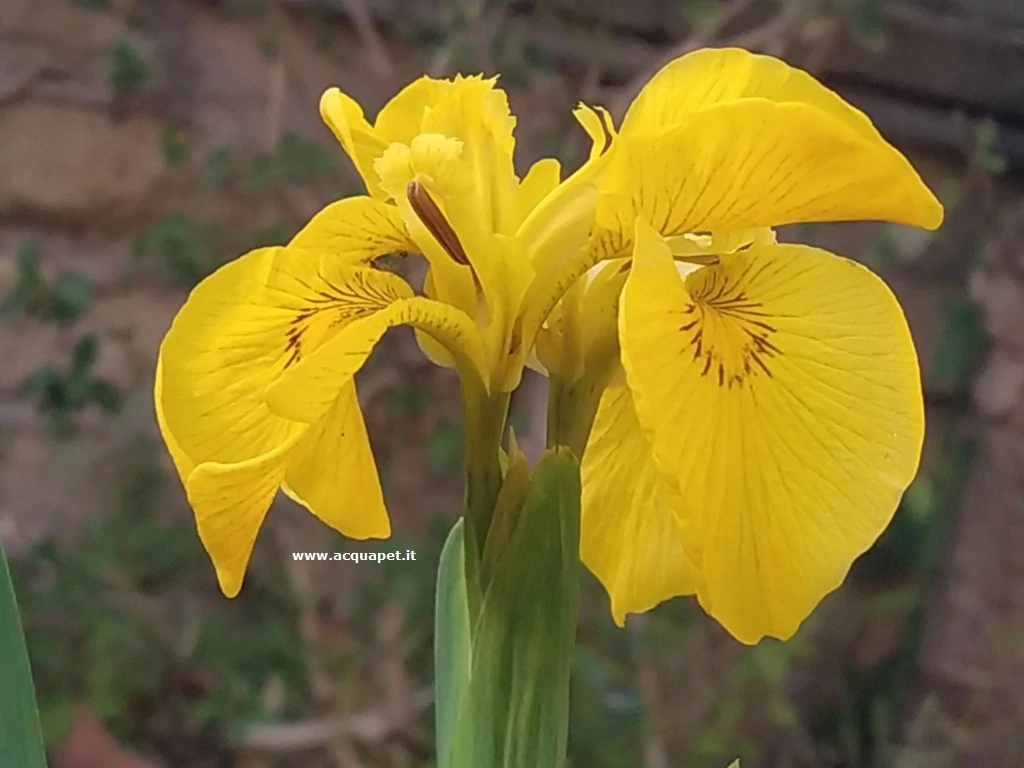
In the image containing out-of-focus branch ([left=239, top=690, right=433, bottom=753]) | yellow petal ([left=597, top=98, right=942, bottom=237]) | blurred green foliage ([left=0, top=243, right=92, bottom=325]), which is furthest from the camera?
out-of-focus branch ([left=239, top=690, right=433, bottom=753])

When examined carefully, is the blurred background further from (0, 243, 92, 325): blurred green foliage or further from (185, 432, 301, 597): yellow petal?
(185, 432, 301, 597): yellow petal

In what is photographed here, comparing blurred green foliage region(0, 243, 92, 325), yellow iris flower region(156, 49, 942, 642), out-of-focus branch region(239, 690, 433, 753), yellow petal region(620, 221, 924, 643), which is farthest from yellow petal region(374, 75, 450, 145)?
out-of-focus branch region(239, 690, 433, 753)

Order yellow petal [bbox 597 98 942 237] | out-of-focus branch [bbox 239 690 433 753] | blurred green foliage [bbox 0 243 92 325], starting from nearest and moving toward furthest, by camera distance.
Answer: yellow petal [bbox 597 98 942 237] < blurred green foliage [bbox 0 243 92 325] < out-of-focus branch [bbox 239 690 433 753]

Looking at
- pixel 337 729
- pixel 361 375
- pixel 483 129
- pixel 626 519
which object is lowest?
pixel 337 729

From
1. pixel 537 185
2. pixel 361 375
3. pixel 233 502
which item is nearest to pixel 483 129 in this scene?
pixel 537 185

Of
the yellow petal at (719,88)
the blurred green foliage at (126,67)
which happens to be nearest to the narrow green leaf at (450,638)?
the yellow petal at (719,88)

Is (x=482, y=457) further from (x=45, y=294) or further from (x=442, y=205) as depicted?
(x=45, y=294)

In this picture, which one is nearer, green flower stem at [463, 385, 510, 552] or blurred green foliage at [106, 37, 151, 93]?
green flower stem at [463, 385, 510, 552]
